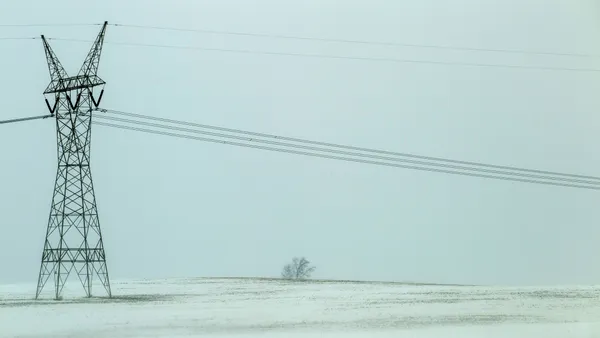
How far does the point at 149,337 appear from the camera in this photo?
17.5m

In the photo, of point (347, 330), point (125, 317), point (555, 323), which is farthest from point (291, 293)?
point (555, 323)

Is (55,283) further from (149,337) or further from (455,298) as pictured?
(455,298)

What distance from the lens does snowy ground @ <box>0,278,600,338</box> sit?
1809 cm

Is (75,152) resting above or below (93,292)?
above

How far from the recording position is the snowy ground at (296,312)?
18094 mm

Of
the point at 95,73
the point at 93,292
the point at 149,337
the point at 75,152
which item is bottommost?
the point at 149,337

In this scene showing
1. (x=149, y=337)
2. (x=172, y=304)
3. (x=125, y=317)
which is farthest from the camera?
(x=172, y=304)

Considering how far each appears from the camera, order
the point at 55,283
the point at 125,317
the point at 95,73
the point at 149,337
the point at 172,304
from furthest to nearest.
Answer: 1. the point at 95,73
2. the point at 55,283
3. the point at 172,304
4. the point at 125,317
5. the point at 149,337

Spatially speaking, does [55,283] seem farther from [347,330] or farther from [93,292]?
[347,330]

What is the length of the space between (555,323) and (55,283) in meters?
13.0

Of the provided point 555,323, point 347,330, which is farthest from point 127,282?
point 555,323

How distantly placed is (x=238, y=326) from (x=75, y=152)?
7198mm

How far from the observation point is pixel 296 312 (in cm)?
1969

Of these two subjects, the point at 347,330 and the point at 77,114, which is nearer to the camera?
the point at 347,330
